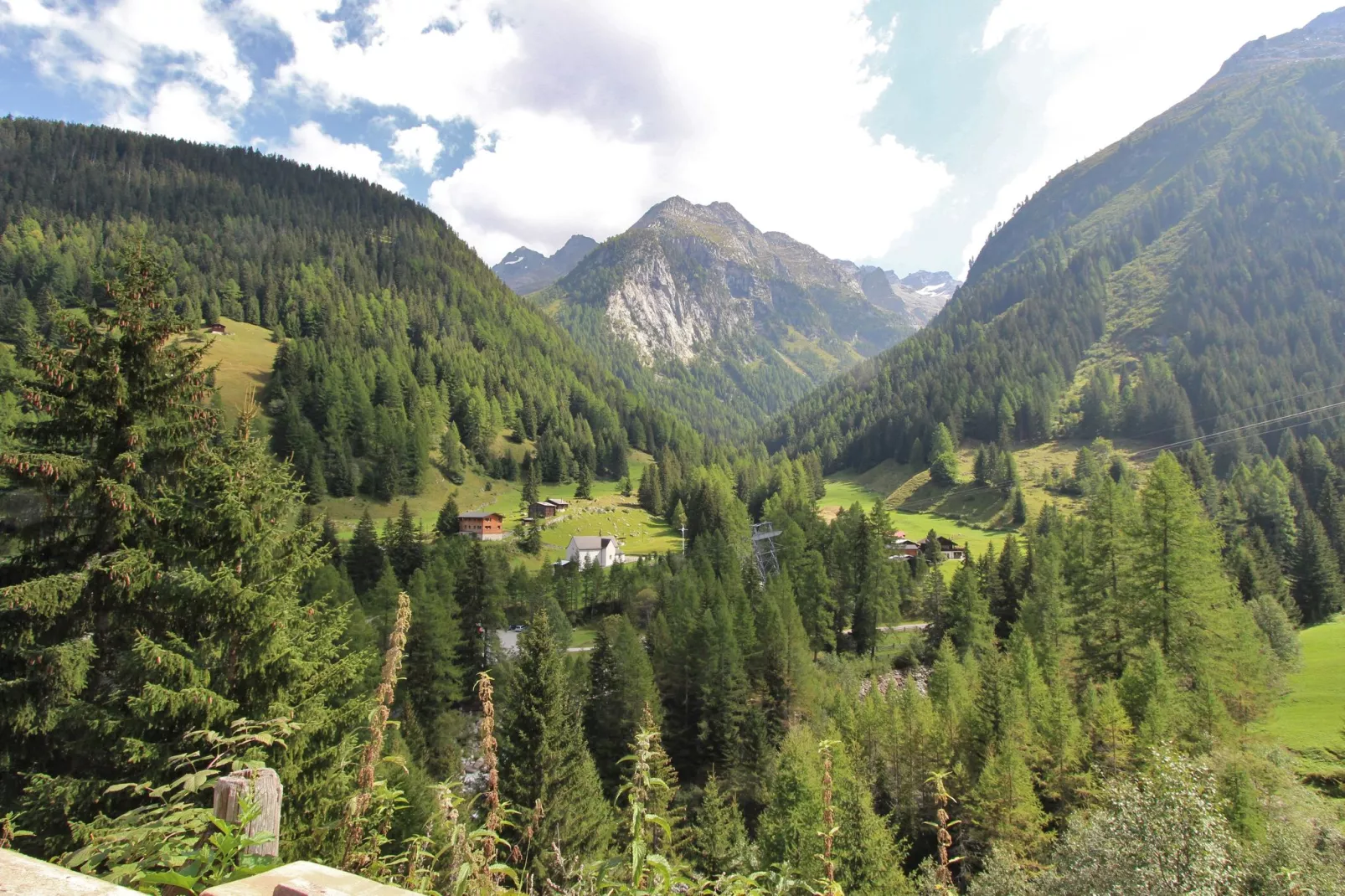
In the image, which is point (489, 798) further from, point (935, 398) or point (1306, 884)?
point (935, 398)

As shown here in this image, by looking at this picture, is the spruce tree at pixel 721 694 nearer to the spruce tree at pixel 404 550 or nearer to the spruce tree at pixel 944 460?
the spruce tree at pixel 404 550

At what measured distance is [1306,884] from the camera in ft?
42.8

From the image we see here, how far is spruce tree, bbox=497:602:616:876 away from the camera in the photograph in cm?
2241

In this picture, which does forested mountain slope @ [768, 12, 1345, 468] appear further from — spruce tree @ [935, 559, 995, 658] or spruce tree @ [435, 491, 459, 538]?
spruce tree @ [435, 491, 459, 538]

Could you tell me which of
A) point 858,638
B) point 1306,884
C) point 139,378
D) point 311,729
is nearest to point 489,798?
point 311,729

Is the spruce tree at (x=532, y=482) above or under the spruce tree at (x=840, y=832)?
above

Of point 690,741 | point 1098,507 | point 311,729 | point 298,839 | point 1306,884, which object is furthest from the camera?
point 690,741

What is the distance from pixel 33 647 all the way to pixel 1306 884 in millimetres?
23992

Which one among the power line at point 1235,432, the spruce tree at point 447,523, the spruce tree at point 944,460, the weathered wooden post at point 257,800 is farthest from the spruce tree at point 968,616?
the spruce tree at point 944,460

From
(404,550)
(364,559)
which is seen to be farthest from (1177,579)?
(364,559)

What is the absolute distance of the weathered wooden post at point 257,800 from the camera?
133 inches

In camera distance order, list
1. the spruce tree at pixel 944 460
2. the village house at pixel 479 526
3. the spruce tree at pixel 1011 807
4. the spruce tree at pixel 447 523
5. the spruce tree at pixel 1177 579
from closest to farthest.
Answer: the spruce tree at pixel 1011 807, the spruce tree at pixel 1177 579, the spruce tree at pixel 447 523, the village house at pixel 479 526, the spruce tree at pixel 944 460

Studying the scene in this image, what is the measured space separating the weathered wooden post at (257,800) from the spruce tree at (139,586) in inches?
263

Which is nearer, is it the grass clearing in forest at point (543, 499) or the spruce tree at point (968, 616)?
the spruce tree at point (968, 616)
